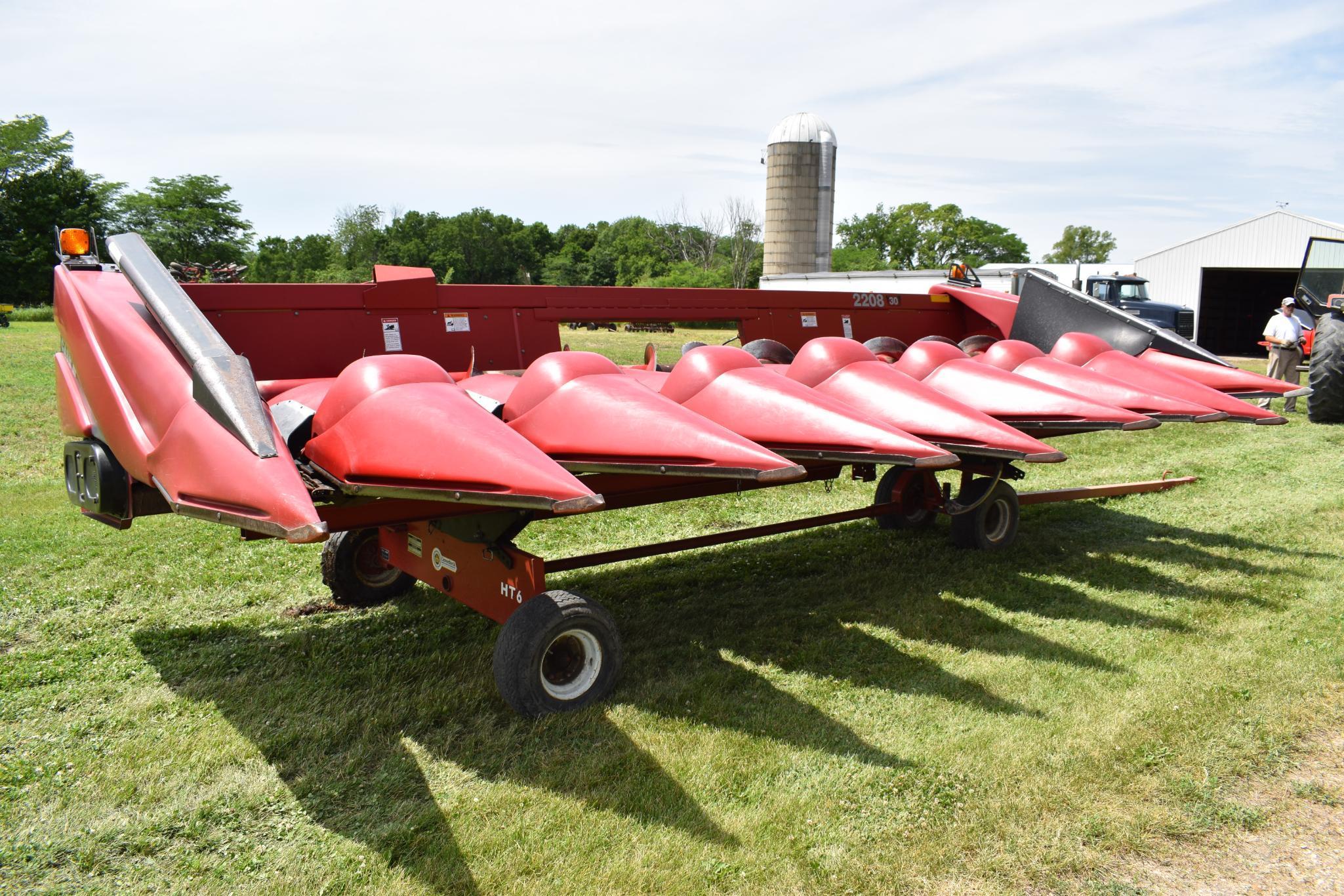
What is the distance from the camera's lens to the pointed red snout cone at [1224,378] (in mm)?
4875

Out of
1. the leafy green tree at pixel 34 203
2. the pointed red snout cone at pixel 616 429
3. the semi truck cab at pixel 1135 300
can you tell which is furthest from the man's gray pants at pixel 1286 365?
the leafy green tree at pixel 34 203

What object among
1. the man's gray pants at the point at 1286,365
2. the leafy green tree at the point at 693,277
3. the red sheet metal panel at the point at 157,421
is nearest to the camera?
the red sheet metal panel at the point at 157,421

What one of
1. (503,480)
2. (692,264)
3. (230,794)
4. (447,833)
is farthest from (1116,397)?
(692,264)

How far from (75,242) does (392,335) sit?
1379mm

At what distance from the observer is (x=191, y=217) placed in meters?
61.7

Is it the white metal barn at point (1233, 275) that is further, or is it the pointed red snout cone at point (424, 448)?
the white metal barn at point (1233, 275)

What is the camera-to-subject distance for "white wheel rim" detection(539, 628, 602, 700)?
3.31m

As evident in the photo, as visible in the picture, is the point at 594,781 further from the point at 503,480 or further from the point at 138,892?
the point at 138,892

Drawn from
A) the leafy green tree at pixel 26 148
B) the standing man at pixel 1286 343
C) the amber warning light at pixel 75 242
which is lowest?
the standing man at pixel 1286 343

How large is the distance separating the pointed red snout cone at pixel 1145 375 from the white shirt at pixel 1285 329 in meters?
8.89

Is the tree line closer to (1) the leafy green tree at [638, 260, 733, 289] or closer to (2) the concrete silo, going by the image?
(1) the leafy green tree at [638, 260, 733, 289]

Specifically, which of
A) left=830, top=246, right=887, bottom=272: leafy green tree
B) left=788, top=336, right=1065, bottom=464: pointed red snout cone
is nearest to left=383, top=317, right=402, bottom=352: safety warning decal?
left=788, top=336, right=1065, bottom=464: pointed red snout cone

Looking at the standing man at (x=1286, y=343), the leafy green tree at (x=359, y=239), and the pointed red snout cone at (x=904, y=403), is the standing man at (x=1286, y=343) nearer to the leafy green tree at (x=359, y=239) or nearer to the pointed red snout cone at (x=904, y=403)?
the pointed red snout cone at (x=904, y=403)

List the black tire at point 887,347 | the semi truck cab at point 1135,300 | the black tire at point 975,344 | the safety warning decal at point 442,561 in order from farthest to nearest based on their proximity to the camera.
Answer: the semi truck cab at point 1135,300
the black tire at point 975,344
the black tire at point 887,347
the safety warning decal at point 442,561
